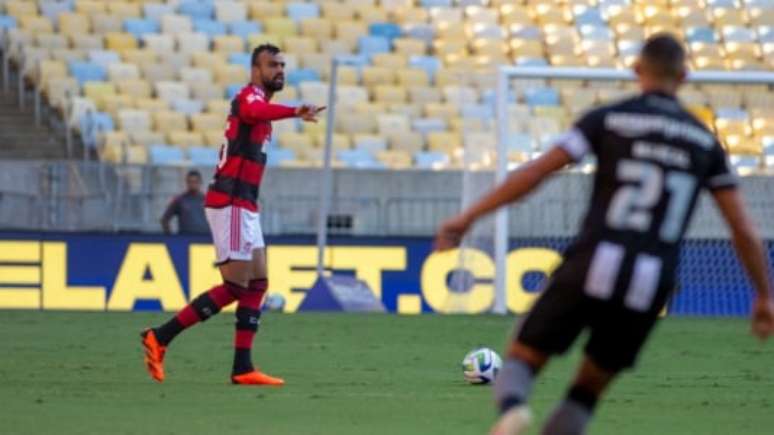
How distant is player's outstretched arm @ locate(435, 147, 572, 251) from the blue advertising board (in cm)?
1720

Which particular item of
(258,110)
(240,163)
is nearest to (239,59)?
(240,163)

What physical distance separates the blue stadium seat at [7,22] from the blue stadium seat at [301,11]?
4.83 meters

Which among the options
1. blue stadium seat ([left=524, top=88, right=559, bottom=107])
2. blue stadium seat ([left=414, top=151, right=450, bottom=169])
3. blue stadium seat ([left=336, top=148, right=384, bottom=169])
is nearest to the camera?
blue stadium seat ([left=336, top=148, right=384, bottom=169])

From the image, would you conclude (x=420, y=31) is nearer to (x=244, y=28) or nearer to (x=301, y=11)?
(x=301, y=11)

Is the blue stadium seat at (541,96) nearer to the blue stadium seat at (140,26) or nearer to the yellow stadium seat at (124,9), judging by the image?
the blue stadium seat at (140,26)

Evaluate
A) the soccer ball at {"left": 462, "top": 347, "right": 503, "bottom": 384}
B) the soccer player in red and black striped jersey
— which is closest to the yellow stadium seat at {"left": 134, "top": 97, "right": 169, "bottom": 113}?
the soccer player in red and black striped jersey

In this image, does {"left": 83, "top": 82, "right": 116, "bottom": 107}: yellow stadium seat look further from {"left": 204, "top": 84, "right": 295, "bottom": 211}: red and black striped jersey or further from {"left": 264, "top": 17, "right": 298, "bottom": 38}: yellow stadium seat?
{"left": 204, "top": 84, "right": 295, "bottom": 211}: red and black striped jersey

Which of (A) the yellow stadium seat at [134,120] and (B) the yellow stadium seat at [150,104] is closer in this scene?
(A) the yellow stadium seat at [134,120]

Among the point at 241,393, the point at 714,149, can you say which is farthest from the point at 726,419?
the point at 714,149

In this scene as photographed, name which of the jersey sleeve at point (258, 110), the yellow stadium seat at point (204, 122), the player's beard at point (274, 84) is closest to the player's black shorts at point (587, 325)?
the jersey sleeve at point (258, 110)

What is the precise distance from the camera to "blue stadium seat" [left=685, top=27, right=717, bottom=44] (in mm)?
33094

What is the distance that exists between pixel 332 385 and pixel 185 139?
16332 mm

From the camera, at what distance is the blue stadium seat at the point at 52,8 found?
1206 inches

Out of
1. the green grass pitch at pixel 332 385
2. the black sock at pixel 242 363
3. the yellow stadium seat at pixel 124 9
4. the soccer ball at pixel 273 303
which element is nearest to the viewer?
the green grass pitch at pixel 332 385
